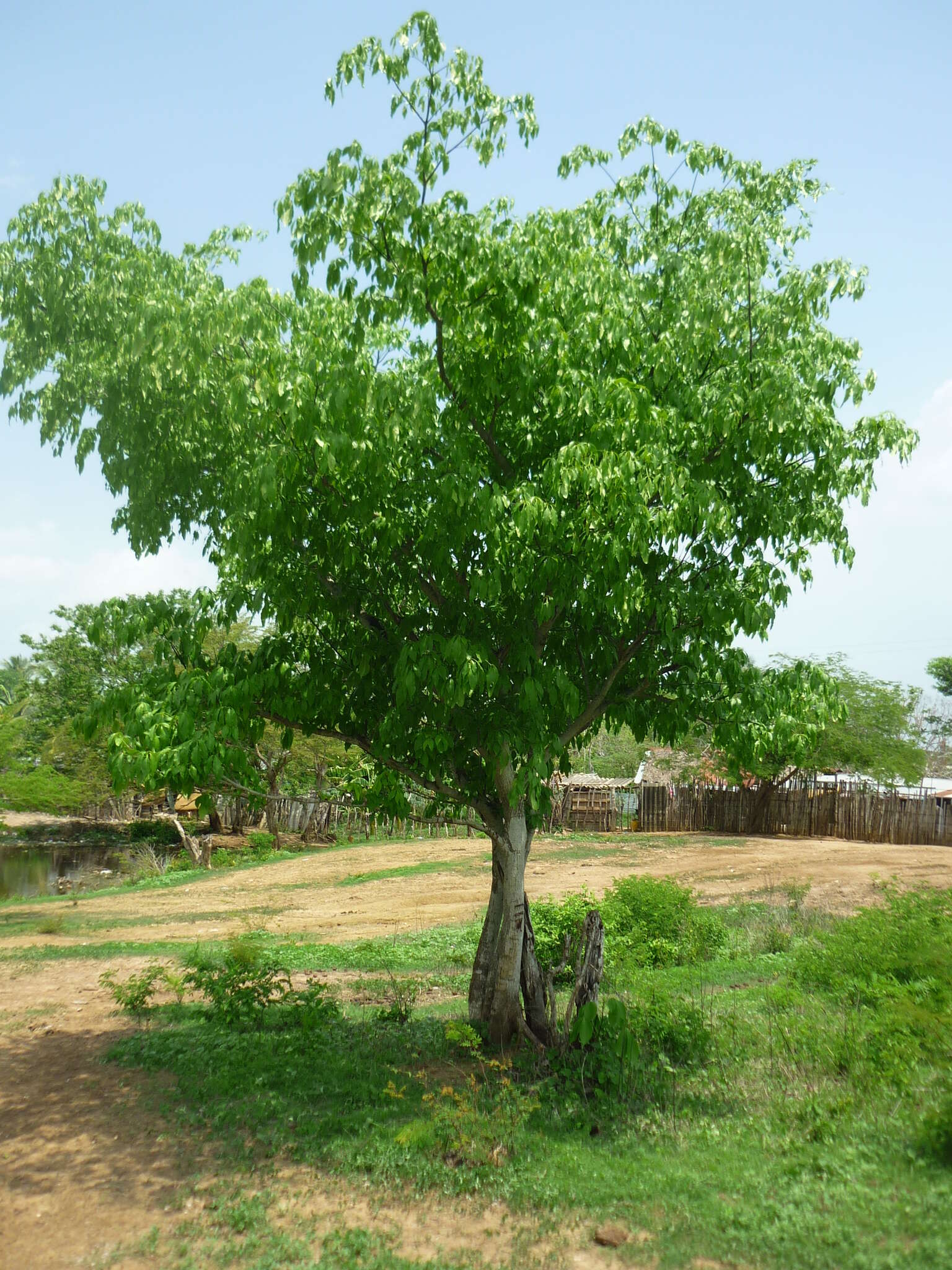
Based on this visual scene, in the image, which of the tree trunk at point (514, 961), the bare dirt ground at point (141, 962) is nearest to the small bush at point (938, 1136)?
the bare dirt ground at point (141, 962)

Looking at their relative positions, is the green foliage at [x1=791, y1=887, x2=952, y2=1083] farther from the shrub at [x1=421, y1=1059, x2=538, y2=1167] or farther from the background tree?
the background tree

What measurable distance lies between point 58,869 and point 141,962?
2137 cm

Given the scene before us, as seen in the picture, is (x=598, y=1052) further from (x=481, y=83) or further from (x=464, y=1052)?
(x=481, y=83)

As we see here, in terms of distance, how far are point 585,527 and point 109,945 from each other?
11.5 metres

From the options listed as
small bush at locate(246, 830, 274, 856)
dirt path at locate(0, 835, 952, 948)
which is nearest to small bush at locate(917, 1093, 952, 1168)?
dirt path at locate(0, 835, 952, 948)

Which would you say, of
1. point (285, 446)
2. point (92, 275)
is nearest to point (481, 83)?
point (285, 446)

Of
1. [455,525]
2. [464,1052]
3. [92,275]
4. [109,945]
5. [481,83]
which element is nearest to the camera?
[481,83]

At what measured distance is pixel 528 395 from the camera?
260 inches

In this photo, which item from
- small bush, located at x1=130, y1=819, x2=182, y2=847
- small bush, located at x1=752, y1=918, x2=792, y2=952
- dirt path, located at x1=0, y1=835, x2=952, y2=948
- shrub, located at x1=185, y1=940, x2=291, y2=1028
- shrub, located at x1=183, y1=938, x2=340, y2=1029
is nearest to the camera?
shrub, located at x1=183, y1=938, x2=340, y2=1029

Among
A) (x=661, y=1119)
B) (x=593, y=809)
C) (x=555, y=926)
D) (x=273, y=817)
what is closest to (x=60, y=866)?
(x=273, y=817)

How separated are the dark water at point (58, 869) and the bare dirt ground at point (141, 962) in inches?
206

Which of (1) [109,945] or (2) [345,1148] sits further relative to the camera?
(1) [109,945]

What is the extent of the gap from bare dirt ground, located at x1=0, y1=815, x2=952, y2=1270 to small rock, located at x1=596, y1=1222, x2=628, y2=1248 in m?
0.09

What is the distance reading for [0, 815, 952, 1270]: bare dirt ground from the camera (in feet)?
16.9
